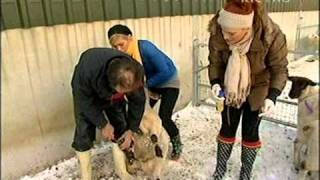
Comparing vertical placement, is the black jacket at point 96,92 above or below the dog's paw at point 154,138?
above

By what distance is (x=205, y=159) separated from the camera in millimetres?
2488

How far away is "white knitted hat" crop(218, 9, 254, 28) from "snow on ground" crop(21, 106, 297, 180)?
40.8 inches

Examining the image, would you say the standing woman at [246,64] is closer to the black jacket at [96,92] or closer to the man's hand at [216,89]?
the man's hand at [216,89]

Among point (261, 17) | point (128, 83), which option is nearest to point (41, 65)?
Answer: point (128, 83)

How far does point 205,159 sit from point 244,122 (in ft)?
2.14

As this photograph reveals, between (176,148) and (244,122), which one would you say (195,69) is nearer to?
(176,148)

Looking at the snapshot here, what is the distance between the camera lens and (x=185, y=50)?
10.8 feet

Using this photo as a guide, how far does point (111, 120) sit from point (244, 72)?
0.80m

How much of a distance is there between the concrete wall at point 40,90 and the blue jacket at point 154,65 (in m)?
0.49

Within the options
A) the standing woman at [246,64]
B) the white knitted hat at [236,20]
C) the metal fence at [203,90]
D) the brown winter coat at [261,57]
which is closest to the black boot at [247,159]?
the standing woman at [246,64]

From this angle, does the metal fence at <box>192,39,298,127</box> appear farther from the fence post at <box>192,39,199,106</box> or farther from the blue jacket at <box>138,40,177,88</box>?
the blue jacket at <box>138,40,177,88</box>

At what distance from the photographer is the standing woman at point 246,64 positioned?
166 cm

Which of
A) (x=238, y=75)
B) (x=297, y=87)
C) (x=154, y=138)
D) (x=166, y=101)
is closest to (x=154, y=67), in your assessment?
(x=166, y=101)

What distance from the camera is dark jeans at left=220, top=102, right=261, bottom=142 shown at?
189 cm
